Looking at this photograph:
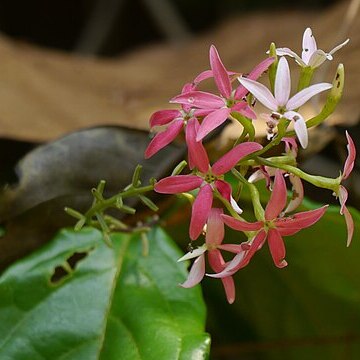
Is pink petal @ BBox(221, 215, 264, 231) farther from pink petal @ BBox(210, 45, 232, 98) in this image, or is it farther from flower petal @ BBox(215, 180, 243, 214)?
pink petal @ BBox(210, 45, 232, 98)

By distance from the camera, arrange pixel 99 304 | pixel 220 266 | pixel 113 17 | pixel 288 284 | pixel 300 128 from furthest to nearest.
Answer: pixel 113 17
pixel 288 284
pixel 99 304
pixel 220 266
pixel 300 128

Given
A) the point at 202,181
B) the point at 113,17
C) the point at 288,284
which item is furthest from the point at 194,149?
the point at 113,17

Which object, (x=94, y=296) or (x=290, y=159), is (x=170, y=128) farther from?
(x=94, y=296)

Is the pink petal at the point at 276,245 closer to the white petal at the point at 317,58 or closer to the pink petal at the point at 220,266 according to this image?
the pink petal at the point at 220,266

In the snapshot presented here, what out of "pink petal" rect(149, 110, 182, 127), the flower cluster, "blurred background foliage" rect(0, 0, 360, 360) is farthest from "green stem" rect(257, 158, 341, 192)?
"blurred background foliage" rect(0, 0, 360, 360)

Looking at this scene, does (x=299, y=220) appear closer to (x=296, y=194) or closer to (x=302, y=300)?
(x=296, y=194)

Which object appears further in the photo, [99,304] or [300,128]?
[99,304]
